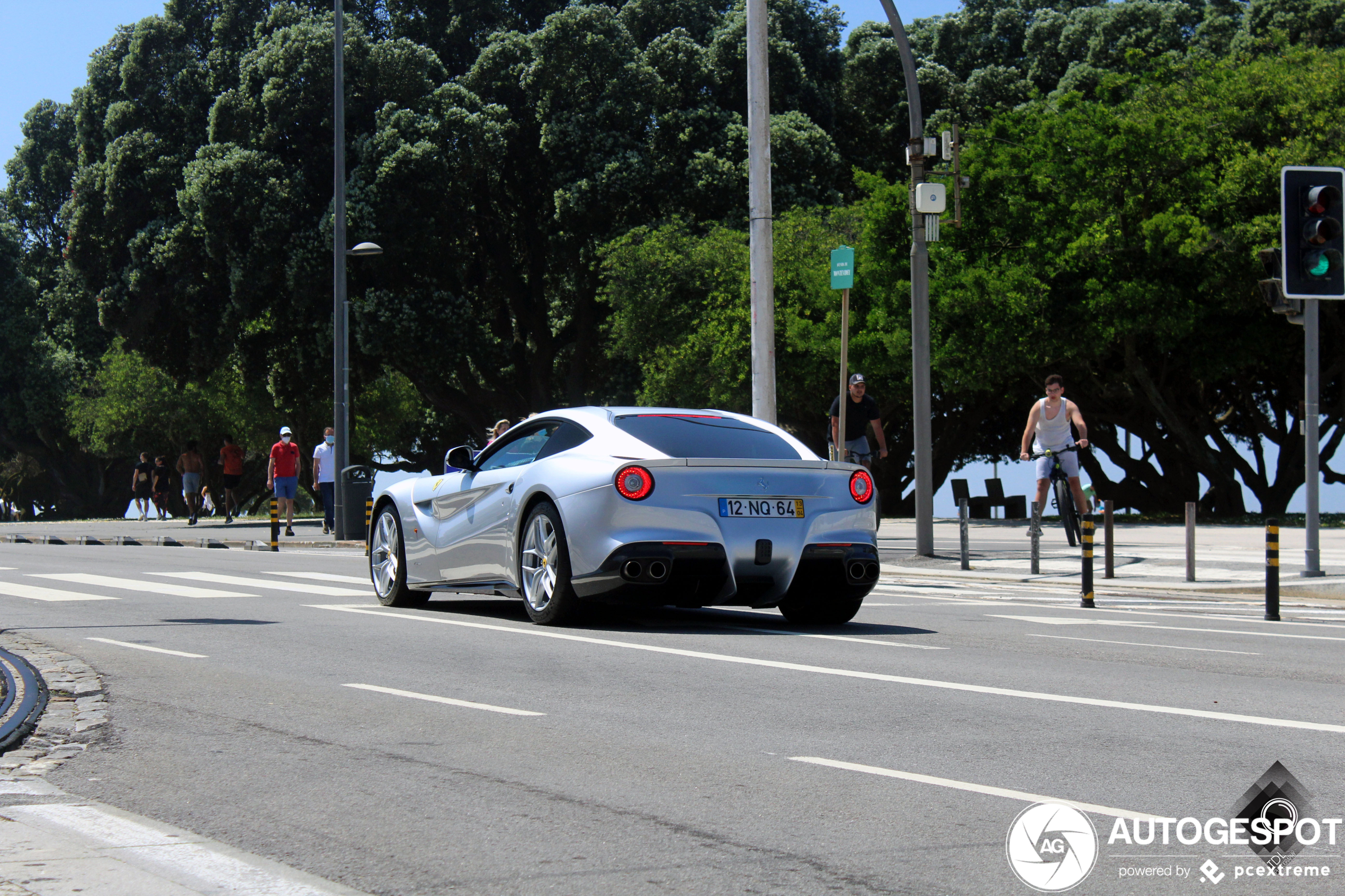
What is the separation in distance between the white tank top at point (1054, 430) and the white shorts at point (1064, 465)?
110 mm

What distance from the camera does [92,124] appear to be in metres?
43.3

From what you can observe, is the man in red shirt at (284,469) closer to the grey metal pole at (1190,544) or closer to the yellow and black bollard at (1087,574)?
the grey metal pole at (1190,544)

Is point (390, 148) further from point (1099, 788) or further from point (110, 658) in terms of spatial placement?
point (1099, 788)

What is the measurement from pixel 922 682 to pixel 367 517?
40.6 ft

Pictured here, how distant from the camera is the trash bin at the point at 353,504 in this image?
84.7 ft

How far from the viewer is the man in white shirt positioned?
27.8m

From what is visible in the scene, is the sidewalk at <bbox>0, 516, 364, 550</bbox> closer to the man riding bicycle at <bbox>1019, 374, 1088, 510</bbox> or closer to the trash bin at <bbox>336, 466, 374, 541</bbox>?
the trash bin at <bbox>336, 466, 374, 541</bbox>

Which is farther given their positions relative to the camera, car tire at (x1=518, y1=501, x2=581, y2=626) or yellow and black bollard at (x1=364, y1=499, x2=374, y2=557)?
yellow and black bollard at (x1=364, y1=499, x2=374, y2=557)

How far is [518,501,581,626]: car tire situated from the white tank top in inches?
366

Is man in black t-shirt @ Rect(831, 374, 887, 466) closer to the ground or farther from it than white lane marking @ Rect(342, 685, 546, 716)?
farther from it

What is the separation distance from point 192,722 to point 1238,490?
31888mm

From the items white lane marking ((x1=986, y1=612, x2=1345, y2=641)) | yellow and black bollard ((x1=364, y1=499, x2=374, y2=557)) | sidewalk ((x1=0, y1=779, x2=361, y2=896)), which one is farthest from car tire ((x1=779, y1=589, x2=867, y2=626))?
sidewalk ((x1=0, y1=779, x2=361, y2=896))

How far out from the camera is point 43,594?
1428 cm

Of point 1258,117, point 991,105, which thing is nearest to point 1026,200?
point 1258,117
